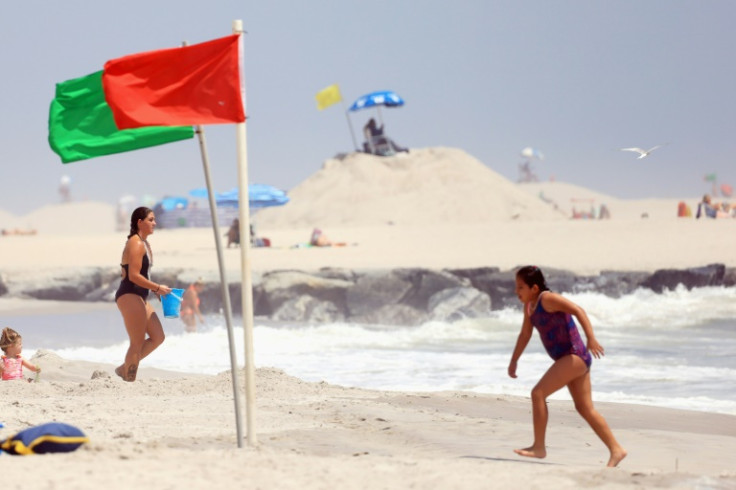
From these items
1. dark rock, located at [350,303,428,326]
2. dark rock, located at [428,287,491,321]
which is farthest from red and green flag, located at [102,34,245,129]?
dark rock, located at [350,303,428,326]

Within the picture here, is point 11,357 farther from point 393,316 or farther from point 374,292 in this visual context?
point 374,292

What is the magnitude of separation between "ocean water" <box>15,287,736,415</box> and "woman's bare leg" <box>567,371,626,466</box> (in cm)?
413

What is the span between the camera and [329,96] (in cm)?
5891

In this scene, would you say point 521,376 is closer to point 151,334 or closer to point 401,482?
point 151,334

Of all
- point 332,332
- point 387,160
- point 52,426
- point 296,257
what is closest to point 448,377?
point 332,332

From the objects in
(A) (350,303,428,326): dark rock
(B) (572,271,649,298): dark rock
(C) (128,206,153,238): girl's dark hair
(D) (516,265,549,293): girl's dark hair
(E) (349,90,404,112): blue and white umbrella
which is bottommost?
(A) (350,303,428,326): dark rock

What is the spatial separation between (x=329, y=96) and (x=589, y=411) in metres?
52.9

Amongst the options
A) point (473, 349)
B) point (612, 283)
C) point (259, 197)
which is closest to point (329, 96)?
point (259, 197)

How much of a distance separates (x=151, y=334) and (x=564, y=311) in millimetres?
3737

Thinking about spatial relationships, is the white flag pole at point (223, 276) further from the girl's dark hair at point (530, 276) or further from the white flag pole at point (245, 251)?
the girl's dark hair at point (530, 276)

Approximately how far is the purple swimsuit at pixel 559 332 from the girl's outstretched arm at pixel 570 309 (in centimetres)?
4

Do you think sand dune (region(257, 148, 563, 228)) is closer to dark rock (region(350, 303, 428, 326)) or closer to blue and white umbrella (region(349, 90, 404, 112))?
blue and white umbrella (region(349, 90, 404, 112))

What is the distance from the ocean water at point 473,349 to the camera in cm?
1259

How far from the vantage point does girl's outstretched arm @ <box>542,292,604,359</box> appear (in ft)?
21.1
